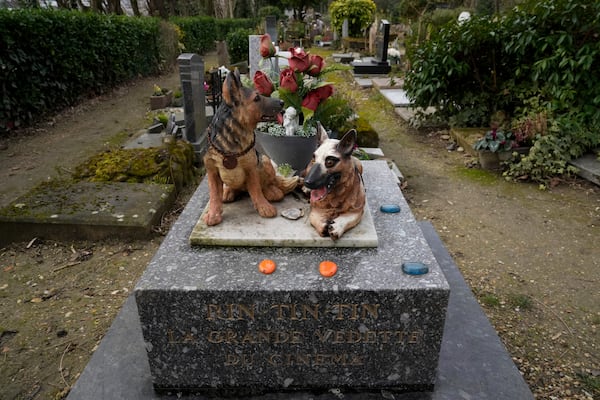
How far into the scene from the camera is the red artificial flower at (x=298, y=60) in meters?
2.80

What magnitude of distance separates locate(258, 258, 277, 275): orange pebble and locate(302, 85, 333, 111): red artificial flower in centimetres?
133

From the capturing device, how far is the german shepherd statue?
6.43 ft

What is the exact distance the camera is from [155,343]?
75.3 inches

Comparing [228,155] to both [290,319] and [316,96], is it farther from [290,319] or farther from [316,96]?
[316,96]

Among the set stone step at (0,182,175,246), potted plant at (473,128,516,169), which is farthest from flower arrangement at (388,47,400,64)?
stone step at (0,182,175,246)

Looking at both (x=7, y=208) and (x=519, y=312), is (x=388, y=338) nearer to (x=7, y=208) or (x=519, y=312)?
(x=519, y=312)

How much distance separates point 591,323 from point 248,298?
8.93 feet

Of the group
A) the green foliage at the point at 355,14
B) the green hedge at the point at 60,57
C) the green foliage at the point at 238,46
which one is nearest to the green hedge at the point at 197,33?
the green foliage at the point at 238,46

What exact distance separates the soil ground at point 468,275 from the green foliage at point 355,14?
53.8 feet

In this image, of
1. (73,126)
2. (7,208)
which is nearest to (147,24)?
(73,126)

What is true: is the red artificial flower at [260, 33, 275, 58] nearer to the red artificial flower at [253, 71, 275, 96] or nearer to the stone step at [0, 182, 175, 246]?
the red artificial flower at [253, 71, 275, 96]

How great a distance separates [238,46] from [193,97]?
10.2m

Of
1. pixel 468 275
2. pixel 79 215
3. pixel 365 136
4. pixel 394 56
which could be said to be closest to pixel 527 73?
pixel 365 136

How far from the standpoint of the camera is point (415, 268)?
1.87 metres
